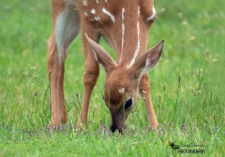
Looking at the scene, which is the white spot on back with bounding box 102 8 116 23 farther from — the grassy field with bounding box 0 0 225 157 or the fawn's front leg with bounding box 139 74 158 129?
the grassy field with bounding box 0 0 225 157

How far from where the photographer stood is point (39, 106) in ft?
33.6

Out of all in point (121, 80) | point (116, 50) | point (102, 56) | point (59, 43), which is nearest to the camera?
point (121, 80)

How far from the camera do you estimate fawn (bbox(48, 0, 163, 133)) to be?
332 inches

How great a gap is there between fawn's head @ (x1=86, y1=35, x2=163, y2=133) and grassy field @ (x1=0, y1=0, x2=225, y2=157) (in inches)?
7.3

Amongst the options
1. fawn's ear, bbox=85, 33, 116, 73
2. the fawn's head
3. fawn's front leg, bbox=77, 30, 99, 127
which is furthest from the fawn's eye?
fawn's front leg, bbox=77, 30, 99, 127

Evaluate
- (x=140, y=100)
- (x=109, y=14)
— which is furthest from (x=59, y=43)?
(x=109, y=14)

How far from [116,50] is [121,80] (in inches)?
23.3

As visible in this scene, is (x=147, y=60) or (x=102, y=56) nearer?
(x=147, y=60)

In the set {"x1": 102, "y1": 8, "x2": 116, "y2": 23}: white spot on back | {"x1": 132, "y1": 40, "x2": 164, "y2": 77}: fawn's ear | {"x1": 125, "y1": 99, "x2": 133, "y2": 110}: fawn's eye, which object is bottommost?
{"x1": 125, "y1": 99, "x2": 133, "y2": 110}: fawn's eye

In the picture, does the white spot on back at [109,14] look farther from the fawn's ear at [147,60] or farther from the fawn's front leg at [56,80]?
the fawn's front leg at [56,80]

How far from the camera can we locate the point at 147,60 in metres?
8.55

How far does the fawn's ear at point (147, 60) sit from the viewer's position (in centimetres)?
846

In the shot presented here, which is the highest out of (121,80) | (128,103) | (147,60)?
(147,60)

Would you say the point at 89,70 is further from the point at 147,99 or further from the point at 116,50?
the point at 147,99
